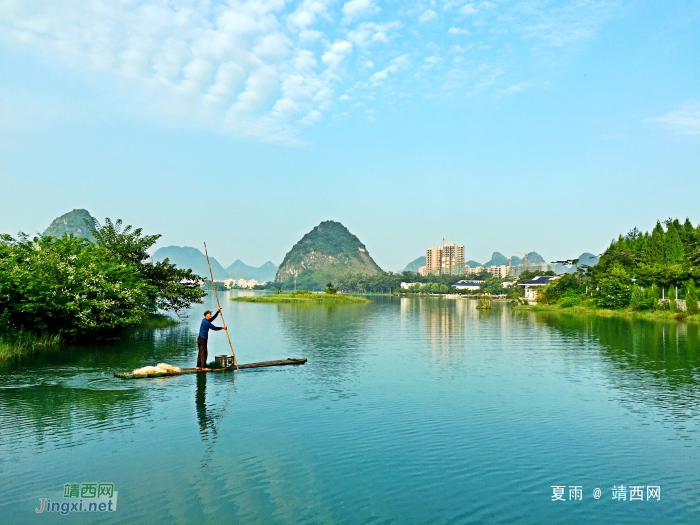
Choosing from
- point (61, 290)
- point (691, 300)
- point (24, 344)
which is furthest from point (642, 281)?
point (24, 344)

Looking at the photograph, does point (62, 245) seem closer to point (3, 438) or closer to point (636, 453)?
point (3, 438)

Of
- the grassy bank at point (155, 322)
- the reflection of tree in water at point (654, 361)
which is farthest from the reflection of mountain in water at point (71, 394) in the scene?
the reflection of tree in water at point (654, 361)

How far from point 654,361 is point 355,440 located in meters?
16.4

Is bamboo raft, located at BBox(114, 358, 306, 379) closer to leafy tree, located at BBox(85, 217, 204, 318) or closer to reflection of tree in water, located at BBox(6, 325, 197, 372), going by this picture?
reflection of tree in water, located at BBox(6, 325, 197, 372)

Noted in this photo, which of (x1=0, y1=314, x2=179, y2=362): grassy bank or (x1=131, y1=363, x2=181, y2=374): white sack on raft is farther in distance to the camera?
(x1=0, y1=314, x2=179, y2=362): grassy bank

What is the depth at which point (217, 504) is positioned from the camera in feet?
24.9

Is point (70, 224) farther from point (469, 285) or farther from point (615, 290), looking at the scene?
point (615, 290)

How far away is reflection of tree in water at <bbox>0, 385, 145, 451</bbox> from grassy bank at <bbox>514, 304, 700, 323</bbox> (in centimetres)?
4238

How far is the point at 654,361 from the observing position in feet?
69.1

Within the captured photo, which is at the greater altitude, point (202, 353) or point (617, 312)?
point (202, 353)

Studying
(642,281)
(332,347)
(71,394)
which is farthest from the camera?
(642,281)

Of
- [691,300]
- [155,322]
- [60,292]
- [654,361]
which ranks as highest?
[60,292]

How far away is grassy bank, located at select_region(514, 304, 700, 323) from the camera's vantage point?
41541mm

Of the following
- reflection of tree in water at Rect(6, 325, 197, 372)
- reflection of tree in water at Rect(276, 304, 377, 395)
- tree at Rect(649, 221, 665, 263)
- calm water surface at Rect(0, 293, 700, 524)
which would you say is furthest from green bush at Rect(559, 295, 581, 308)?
reflection of tree in water at Rect(6, 325, 197, 372)
